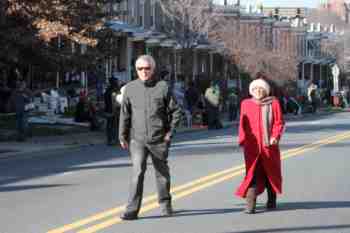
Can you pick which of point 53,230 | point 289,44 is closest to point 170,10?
point 289,44

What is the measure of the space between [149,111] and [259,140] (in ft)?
5.16

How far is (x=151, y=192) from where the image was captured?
563 inches

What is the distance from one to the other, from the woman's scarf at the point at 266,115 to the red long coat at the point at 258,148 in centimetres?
3

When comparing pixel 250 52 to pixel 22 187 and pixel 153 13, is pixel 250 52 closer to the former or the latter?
pixel 153 13

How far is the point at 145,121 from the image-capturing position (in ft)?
36.8

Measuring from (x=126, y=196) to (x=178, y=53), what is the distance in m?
45.3

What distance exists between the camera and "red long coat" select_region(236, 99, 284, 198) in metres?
11.9

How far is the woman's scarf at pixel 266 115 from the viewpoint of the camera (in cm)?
1194

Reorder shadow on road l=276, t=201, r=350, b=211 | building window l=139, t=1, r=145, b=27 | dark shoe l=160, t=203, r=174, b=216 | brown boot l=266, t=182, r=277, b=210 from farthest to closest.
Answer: building window l=139, t=1, r=145, b=27
shadow on road l=276, t=201, r=350, b=211
brown boot l=266, t=182, r=277, b=210
dark shoe l=160, t=203, r=174, b=216

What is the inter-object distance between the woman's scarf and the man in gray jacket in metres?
1.23

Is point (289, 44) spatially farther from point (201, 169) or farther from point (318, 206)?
point (318, 206)

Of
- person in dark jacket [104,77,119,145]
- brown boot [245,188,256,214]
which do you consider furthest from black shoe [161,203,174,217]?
person in dark jacket [104,77,119,145]

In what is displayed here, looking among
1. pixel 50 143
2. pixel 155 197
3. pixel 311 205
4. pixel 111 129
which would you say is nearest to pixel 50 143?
pixel 50 143

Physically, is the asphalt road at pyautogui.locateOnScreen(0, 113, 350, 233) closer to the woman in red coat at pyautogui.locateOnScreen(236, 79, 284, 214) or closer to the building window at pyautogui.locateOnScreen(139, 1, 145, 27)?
the woman in red coat at pyautogui.locateOnScreen(236, 79, 284, 214)
